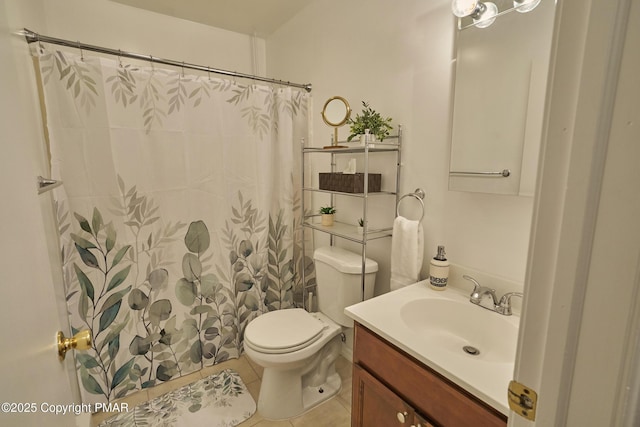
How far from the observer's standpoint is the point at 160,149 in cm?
170

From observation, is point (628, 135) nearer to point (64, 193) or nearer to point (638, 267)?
point (638, 267)

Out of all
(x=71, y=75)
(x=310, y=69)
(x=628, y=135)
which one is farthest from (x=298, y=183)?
(x=628, y=135)

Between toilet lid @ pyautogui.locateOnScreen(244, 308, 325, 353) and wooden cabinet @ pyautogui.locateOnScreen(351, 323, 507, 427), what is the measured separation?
0.44 metres

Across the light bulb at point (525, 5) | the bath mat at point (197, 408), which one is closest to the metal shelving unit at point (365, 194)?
the light bulb at point (525, 5)

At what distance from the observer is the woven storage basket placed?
5.25ft

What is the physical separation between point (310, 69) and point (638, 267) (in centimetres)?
214

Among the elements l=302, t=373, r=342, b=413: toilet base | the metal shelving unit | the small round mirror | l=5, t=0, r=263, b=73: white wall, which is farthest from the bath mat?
l=5, t=0, r=263, b=73: white wall

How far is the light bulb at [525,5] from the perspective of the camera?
1.02 m

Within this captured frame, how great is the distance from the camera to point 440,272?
1298 mm

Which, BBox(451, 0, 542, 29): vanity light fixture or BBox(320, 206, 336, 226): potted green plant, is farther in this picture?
BBox(320, 206, 336, 226): potted green plant

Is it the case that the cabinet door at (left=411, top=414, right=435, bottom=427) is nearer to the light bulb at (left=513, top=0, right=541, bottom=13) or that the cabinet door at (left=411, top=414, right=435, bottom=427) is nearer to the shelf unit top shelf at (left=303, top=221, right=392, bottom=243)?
the shelf unit top shelf at (left=303, top=221, right=392, bottom=243)

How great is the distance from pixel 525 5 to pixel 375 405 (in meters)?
1.53

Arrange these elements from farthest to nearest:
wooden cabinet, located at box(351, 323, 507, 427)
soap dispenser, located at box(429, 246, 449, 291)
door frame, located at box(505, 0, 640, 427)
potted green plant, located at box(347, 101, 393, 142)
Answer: potted green plant, located at box(347, 101, 393, 142), soap dispenser, located at box(429, 246, 449, 291), wooden cabinet, located at box(351, 323, 507, 427), door frame, located at box(505, 0, 640, 427)

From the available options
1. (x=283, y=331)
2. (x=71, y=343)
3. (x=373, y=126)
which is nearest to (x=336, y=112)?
(x=373, y=126)
